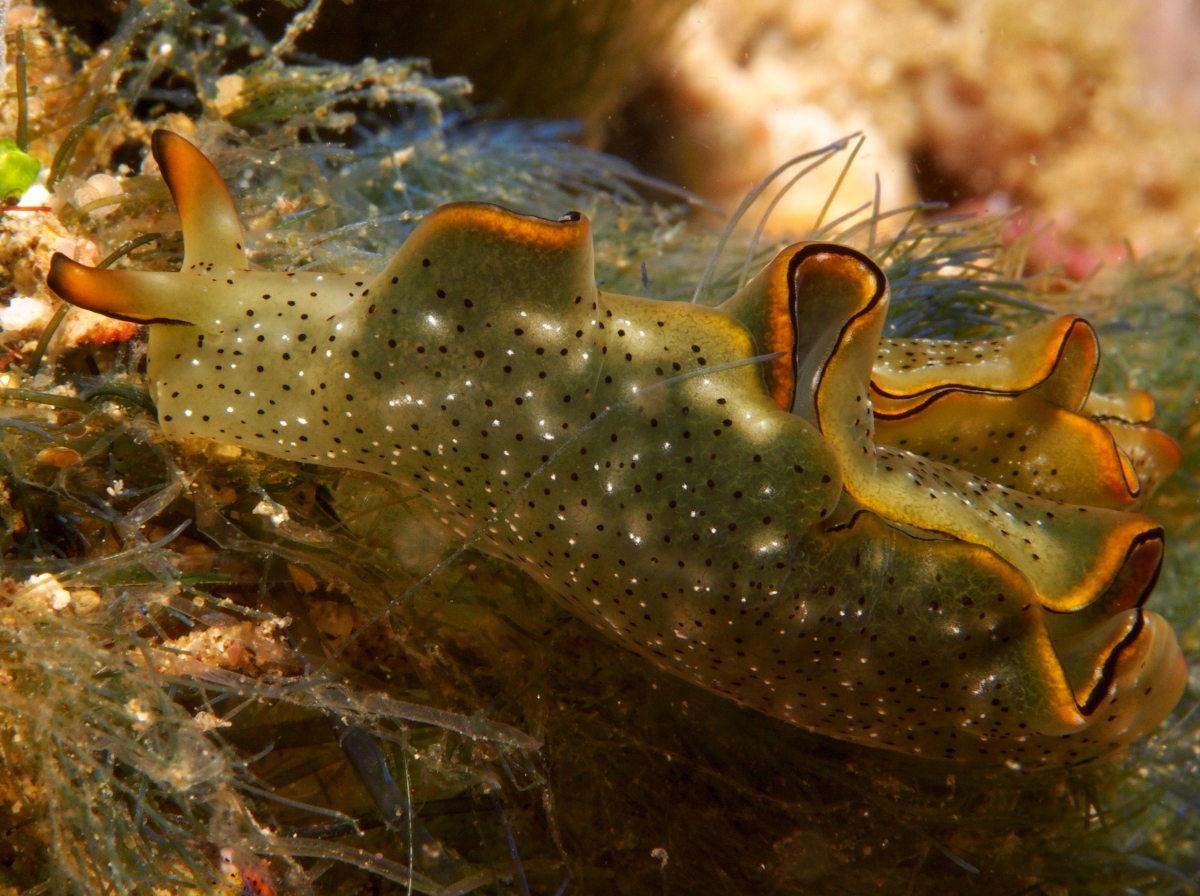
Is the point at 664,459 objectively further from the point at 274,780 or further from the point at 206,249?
the point at 274,780

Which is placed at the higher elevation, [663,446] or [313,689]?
[663,446]

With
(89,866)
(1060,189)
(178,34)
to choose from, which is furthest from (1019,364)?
(1060,189)

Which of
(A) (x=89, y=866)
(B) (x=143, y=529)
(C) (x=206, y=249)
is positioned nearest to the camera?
(A) (x=89, y=866)

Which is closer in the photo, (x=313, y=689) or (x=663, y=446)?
(x=663, y=446)

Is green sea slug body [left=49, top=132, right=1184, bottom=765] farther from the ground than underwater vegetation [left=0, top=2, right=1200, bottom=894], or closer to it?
farther from the ground
